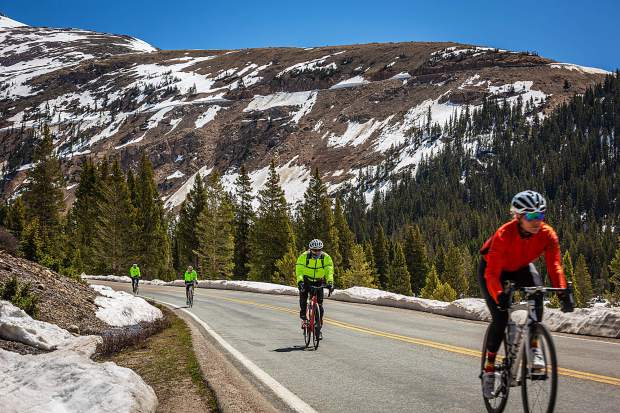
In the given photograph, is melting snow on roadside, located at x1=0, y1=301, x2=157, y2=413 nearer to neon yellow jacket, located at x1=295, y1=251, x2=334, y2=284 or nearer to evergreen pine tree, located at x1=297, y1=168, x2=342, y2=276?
neon yellow jacket, located at x1=295, y1=251, x2=334, y2=284

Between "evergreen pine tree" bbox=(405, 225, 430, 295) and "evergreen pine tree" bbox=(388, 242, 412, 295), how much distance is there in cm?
871

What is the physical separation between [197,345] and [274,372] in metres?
3.65

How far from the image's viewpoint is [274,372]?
294 inches

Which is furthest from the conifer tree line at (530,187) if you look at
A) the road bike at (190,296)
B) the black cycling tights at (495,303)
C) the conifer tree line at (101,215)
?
the black cycling tights at (495,303)

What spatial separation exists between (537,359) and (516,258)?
1.00 m

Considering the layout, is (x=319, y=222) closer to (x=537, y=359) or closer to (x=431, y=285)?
(x=431, y=285)

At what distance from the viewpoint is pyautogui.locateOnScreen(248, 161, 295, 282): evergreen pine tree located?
50.5 m

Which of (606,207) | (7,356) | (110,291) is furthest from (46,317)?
(606,207)

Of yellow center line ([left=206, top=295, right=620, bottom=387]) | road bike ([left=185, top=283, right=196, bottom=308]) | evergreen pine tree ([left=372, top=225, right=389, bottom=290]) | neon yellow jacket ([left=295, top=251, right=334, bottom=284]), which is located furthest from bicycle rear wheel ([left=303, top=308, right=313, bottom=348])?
evergreen pine tree ([left=372, top=225, right=389, bottom=290])

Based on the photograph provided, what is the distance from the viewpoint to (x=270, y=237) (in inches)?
2010

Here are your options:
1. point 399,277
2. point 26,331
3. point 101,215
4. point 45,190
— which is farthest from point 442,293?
point 26,331

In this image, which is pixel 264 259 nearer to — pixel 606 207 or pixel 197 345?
pixel 197 345

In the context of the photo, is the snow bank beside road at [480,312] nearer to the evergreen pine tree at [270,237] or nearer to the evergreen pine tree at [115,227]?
the evergreen pine tree at [270,237]

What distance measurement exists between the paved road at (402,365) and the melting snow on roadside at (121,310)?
2900 mm
